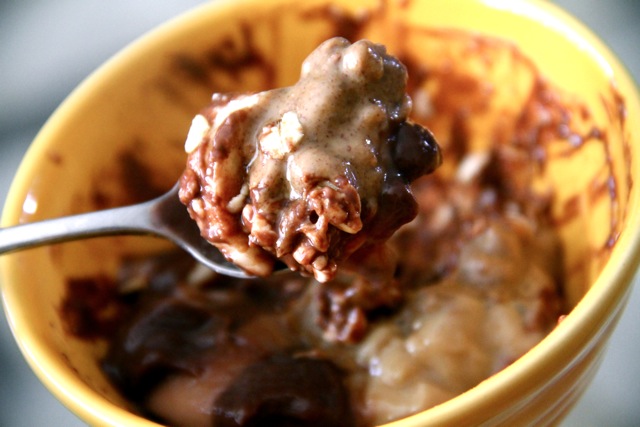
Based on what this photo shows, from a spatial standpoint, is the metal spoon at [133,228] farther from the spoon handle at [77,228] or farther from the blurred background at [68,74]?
the blurred background at [68,74]

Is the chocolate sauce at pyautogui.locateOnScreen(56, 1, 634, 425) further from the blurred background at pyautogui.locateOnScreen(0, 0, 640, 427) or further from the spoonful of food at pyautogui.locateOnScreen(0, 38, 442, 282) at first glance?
the blurred background at pyautogui.locateOnScreen(0, 0, 640, 427)

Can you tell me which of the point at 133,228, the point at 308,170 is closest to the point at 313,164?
the point at 308,170

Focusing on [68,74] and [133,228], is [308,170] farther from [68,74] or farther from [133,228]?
[68,74]

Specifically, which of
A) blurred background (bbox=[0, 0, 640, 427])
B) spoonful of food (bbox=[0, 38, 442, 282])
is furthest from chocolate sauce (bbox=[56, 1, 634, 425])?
blurred background (bbox=[0, 0, 640, 427])

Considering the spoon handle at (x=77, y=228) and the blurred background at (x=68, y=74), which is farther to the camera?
the blurred background at (x=68, y=74)

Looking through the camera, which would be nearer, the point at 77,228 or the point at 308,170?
the point at 308,170

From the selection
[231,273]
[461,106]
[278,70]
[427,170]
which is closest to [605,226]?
[427,170]

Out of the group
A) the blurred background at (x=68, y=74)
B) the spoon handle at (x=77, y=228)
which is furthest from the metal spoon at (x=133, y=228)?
the blurred background at (x=68, y=74)
